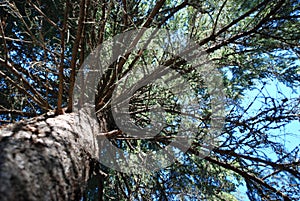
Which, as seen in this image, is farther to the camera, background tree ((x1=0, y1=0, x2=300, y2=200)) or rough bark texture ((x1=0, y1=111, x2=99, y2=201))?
background tree ((x1=0, y1=0, x2=300, y2=200))

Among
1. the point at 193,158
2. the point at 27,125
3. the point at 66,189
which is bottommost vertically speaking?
the point at 193,158

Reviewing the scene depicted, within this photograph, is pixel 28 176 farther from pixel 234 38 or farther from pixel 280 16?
pixel 280 16

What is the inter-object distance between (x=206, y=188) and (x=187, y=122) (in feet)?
3.40

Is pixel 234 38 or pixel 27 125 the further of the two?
pixel 234 38

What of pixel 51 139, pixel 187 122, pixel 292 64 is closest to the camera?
pixel 51 139

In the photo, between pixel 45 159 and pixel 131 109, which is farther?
pixel 131 109

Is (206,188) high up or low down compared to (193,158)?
down

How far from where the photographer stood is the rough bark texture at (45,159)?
110cm

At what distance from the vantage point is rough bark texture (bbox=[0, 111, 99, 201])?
43.4 inches

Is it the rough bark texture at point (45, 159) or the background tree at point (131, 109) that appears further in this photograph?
the background tree at point (131, 109)

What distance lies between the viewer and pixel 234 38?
135 inches

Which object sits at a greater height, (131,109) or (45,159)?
(131,109)

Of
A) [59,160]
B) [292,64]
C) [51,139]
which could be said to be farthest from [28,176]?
[292,64]

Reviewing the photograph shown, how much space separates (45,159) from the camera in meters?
1.34
